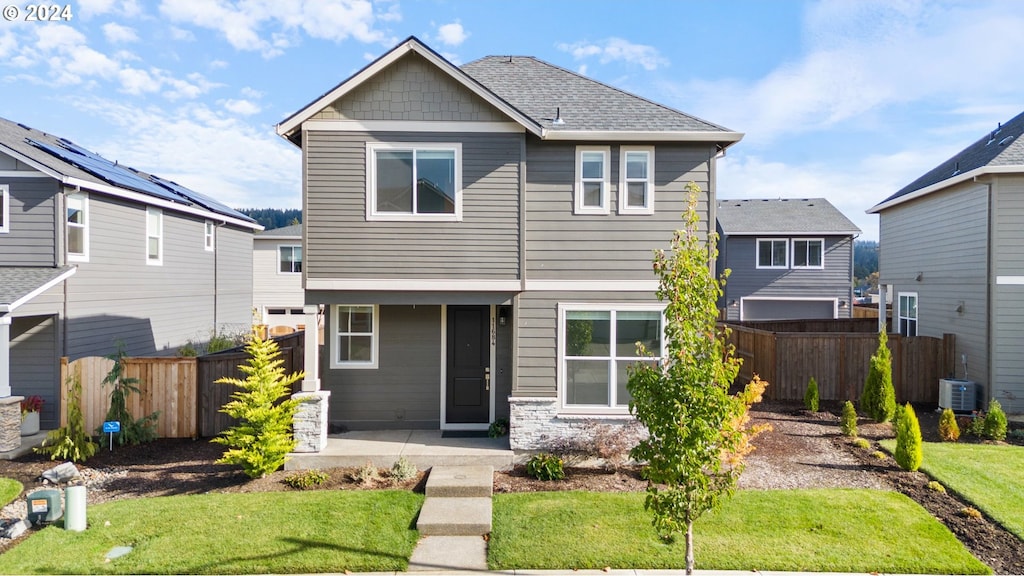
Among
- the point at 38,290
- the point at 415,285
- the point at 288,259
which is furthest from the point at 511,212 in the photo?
the point at 288,259

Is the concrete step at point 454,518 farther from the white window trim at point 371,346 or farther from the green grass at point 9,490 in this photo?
the green grass at point 9,490

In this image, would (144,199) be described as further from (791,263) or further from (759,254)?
(791,263)

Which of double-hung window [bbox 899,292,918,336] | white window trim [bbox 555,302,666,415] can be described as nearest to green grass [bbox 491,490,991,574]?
white window trim [bbox 555,302,666,415]

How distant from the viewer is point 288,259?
2558 cm

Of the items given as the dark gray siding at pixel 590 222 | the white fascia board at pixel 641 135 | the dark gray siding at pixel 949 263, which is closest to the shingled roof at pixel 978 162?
the dark gray siding at pixel 949 263

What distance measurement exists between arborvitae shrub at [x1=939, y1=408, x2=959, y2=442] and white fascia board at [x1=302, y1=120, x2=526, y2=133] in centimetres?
987

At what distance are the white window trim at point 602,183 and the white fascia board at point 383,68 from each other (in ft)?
3.22

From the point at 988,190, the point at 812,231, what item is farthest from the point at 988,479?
the point at 812,231

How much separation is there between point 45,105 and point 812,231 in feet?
100

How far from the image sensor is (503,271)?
9281mm

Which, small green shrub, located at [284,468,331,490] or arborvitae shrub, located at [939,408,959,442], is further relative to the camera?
arborvitae shrub, located at [939,408,959,442]

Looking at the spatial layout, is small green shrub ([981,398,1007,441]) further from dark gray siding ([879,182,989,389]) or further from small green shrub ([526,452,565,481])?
small green shrub ([526,452,565,481])

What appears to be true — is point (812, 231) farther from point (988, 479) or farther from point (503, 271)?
point (503, 271)

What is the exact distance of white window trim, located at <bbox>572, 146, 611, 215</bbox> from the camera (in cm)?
949
